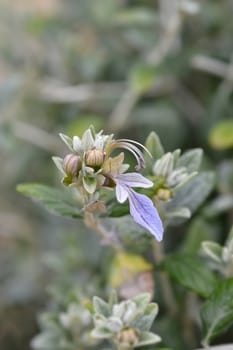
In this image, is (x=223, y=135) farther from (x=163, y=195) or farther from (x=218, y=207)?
(x=163, y=195)

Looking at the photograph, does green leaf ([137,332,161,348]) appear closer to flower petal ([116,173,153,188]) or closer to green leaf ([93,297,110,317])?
green leaf ([93,297,110,317])

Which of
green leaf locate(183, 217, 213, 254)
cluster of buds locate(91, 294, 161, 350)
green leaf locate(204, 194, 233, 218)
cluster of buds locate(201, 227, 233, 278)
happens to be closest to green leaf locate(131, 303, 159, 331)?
cluster of buds locate(91, 294, 161, 350)

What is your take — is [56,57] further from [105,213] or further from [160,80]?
[105,213]

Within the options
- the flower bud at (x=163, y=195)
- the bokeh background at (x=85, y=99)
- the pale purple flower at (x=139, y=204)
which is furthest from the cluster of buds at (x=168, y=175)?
the bokeh background at (x=85, y=99)

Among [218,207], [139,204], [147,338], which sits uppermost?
[218,207]

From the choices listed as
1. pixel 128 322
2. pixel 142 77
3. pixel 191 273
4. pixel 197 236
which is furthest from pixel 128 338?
pixel 142 77

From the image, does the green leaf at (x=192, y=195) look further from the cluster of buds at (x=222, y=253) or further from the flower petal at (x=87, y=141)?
the flower petal at (x=87, y=141)
